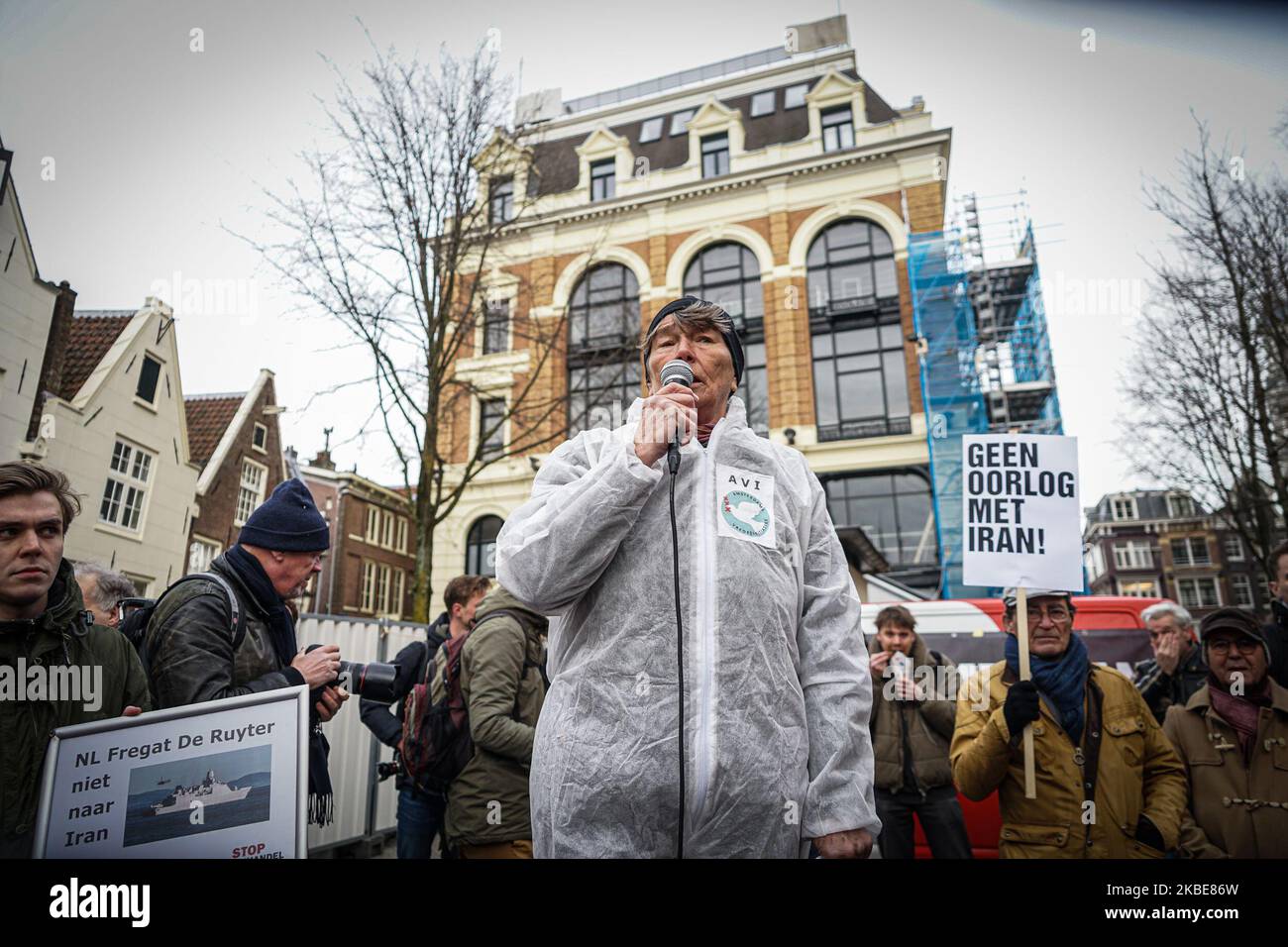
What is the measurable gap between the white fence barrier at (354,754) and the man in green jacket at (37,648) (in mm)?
4593

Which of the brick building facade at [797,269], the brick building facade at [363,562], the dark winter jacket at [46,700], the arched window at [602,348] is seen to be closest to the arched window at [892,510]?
the brick building facade at [797,269]

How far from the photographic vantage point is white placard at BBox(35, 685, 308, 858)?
1.53 metres

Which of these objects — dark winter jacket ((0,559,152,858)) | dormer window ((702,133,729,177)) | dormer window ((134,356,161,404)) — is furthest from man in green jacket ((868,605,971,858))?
dormer window ((702,133,729,177))

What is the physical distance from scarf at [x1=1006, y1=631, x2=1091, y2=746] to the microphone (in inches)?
101

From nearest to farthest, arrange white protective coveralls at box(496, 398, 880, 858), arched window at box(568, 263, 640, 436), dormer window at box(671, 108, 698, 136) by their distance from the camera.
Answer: white protective coveralls at box(496, 398, 880, 858), arched window at box(568, 263, 640, 436), dormer window at box(671, 108, 698, 136)

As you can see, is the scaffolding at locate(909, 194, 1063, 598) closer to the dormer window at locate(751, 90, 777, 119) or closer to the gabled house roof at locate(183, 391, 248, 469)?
the dormer window at locate(751, 90, 777, 119)

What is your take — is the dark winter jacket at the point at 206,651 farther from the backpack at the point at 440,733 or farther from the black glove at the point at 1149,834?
the black glove at the point at 1149,834

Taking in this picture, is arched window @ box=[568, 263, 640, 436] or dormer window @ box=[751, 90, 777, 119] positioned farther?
dormer window @ box=[751, 90, 777, 119]

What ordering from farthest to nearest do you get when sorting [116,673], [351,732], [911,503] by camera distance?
[911,503], [351,732], [116,673]

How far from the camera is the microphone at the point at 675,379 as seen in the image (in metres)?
1.65

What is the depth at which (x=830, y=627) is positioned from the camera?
1.81 metres
